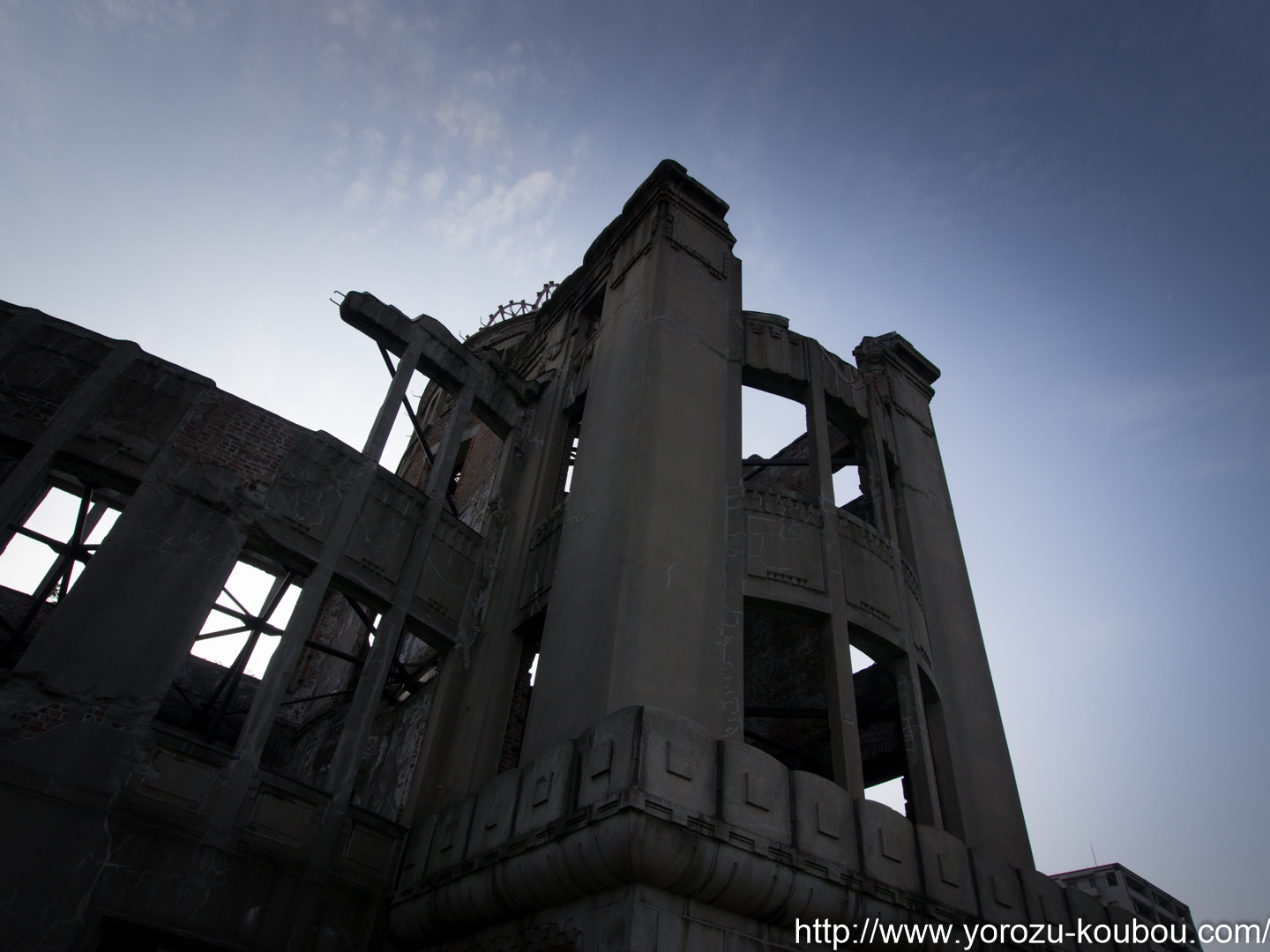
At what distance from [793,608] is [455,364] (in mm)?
A: 6692

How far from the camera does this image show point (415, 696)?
38.7 ft

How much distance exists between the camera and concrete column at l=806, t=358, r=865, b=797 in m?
8.62

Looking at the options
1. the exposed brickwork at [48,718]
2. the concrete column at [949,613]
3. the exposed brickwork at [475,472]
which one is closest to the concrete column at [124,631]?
the exposed brickwork at [48,718]

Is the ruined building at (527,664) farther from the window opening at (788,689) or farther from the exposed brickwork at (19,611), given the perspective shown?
the exposed brickwork at (19,611)

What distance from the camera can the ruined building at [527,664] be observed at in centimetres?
685

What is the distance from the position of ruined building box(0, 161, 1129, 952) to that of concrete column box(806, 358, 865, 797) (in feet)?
0.17

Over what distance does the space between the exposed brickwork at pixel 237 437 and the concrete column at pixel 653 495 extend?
370 cm

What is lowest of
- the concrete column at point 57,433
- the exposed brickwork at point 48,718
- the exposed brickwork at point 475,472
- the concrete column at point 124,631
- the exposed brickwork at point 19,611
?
the exposed brickwork at point 48,718

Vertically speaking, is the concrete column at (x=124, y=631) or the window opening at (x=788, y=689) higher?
the window opening at (x=788, y=689)

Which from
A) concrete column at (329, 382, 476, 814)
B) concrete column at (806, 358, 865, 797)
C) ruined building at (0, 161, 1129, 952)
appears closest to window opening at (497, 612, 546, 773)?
ruined building at (0, 161, 1129, 952)

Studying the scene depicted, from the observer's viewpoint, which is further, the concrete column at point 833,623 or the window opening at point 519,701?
the window opening at point 519,701

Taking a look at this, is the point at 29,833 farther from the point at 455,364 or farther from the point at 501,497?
the point at 455,364

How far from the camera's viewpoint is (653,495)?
939 centimetres

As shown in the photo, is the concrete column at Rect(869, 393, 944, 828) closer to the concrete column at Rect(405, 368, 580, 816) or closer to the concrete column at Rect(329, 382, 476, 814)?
the concrete column at Rect(405, 368, 580, 816)
